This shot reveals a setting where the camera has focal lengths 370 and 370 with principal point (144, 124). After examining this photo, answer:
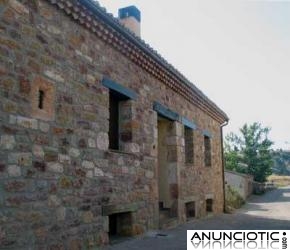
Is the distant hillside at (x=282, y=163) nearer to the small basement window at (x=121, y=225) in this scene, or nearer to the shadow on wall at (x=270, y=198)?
the shadow on wall at (x=270, y=198)

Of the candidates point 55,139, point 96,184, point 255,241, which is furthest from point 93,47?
point 255,241

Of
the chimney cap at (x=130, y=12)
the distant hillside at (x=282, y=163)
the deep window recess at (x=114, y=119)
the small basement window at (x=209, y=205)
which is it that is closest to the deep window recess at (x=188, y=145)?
the small basement window at (x=209, y=205)

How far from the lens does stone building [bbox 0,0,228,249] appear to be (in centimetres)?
447

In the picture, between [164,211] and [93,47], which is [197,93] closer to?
[164,211]

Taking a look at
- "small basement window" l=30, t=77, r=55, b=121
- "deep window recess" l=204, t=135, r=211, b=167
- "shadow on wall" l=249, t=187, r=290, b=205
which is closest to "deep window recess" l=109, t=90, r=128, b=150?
"small basement window" l=30, t=77, r=55, b=121

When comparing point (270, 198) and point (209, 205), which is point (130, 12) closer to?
point (209, 205)

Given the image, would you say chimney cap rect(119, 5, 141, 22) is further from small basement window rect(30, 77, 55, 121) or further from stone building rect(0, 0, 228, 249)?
small basement window rect(30, 77, 55, 121)

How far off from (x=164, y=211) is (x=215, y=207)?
407 centimetres

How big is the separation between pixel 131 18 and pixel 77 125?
14.7ft

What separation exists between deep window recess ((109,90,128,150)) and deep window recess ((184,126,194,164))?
12.9ft

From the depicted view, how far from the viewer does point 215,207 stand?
42.2 feet

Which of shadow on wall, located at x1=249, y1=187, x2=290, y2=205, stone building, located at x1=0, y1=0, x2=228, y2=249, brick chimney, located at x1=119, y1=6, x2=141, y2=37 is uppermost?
brick chimney, located at x1=119, y1=6, x2=141, y2=37

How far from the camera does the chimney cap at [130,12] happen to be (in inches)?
361

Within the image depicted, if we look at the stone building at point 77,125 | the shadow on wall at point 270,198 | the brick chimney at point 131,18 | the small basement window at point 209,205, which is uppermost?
the brick chimney at point 131,18
